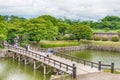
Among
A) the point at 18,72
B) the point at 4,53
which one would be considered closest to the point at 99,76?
the point at 18,72

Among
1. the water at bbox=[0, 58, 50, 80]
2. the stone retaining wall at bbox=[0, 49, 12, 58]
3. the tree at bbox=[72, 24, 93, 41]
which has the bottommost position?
the water at bbox=[0, 58, 50, 80]

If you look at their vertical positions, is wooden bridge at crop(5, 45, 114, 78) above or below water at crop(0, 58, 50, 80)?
above

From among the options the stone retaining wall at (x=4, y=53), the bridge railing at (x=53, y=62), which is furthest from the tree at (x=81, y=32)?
the stone retaining wall at (x=4, y=53)

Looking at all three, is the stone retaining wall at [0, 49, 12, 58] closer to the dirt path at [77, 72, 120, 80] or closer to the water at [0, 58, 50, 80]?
the water at [0, 58, 50, 80]

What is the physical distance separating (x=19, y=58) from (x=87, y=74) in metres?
19.9

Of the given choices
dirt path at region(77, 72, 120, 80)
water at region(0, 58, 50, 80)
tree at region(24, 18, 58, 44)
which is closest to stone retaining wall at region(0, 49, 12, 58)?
water at region(0, 58, 50, 80)

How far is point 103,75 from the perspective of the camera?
2264 centimetres

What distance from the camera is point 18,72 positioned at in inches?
1254

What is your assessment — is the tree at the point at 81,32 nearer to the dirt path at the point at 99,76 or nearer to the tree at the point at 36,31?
the tree at the point at 36,31

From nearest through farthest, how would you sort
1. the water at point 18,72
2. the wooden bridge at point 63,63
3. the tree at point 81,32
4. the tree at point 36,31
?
the wooden bridge at point 63,63, the water at point 18,72, the tree at point 36,31, the tree at point 81,32

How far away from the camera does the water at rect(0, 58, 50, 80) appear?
29.0 metres

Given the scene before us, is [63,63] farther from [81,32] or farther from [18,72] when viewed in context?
[81,32]

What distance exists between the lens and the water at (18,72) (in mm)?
29039

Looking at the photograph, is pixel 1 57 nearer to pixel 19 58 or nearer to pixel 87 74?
pixel 19 58
